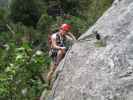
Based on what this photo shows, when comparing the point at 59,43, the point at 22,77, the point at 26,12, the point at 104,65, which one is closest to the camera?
the point at 104,65

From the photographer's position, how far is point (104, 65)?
Answer: 313 inches

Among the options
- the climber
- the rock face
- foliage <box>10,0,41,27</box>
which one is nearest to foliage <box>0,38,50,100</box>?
the climber

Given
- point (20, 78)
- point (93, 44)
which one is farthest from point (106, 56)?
point (20, 78)

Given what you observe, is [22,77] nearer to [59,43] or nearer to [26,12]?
[59,43]

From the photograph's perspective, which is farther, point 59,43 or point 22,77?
point 22,77

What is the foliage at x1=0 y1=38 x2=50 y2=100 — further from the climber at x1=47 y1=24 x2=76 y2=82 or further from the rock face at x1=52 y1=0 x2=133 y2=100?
the rock face at x1=52 y1=0 x2=133 y2=100

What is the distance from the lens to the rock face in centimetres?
752

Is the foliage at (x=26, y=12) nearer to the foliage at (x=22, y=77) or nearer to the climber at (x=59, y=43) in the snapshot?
the foliage at (x=22, y=77)

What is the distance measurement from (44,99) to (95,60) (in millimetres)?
2100

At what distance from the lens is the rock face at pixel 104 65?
24.7 ft

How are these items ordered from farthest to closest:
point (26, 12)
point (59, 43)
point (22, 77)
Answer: point (26, 12), point (22, 77), point (59, 43)

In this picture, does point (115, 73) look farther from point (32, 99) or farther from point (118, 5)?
point (32, 99)

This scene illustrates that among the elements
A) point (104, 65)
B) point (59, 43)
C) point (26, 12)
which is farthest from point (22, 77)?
point (26, 12)

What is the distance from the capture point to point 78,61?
862 centimetres
